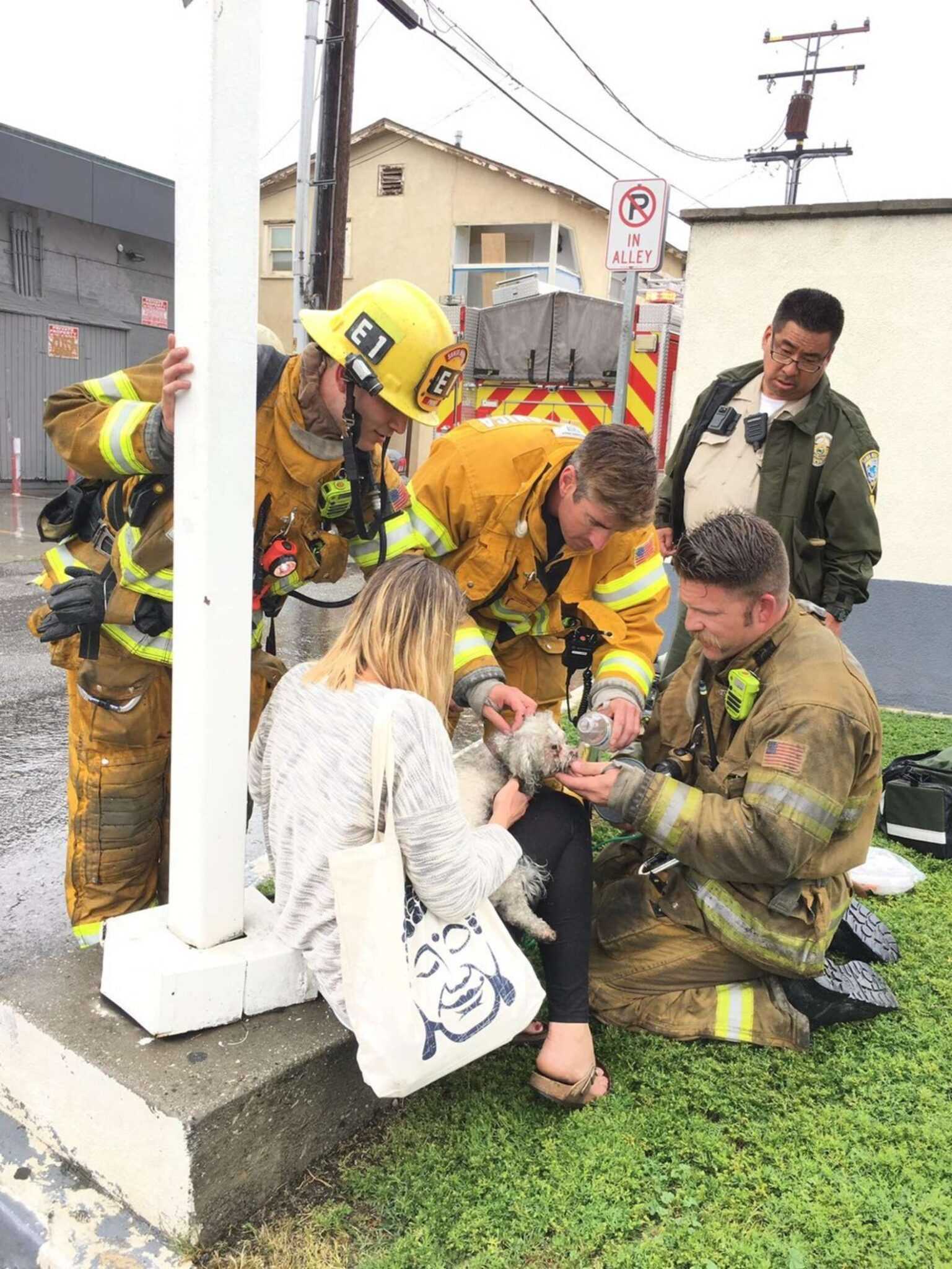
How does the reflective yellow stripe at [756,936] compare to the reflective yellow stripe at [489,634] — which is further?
the reflective yellow stripe at [489,634]

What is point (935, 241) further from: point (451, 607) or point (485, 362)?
point (485, 362)

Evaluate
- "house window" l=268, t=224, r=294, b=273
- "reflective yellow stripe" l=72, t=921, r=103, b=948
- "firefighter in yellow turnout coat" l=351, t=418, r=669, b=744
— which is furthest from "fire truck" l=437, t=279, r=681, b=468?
"house window" l=268, t=224, r=294, b=273

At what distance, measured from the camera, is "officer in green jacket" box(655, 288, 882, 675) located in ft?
12.9

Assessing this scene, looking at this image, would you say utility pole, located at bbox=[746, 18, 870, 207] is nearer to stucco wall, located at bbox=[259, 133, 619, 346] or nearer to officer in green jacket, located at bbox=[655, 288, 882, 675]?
stucco wall, located at bbox=[259, 133, 619, 346]

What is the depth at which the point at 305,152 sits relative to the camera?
11.3 metres

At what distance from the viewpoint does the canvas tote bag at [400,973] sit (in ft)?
6.47

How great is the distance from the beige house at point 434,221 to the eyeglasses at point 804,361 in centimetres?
2126

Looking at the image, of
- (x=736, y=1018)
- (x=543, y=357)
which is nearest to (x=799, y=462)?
(x=736, y=1018)

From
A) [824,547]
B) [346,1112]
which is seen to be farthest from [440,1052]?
[824,547]

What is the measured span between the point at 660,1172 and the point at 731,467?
9.21 ft

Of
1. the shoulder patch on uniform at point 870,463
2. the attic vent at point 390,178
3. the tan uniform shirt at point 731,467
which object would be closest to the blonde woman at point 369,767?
the tan uniform shirt at point 731,467

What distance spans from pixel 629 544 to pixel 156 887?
1972 millimetres

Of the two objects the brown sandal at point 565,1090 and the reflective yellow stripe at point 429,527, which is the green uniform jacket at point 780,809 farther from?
the reflective yellow stripe at point 429,527

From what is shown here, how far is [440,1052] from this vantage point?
208cm
